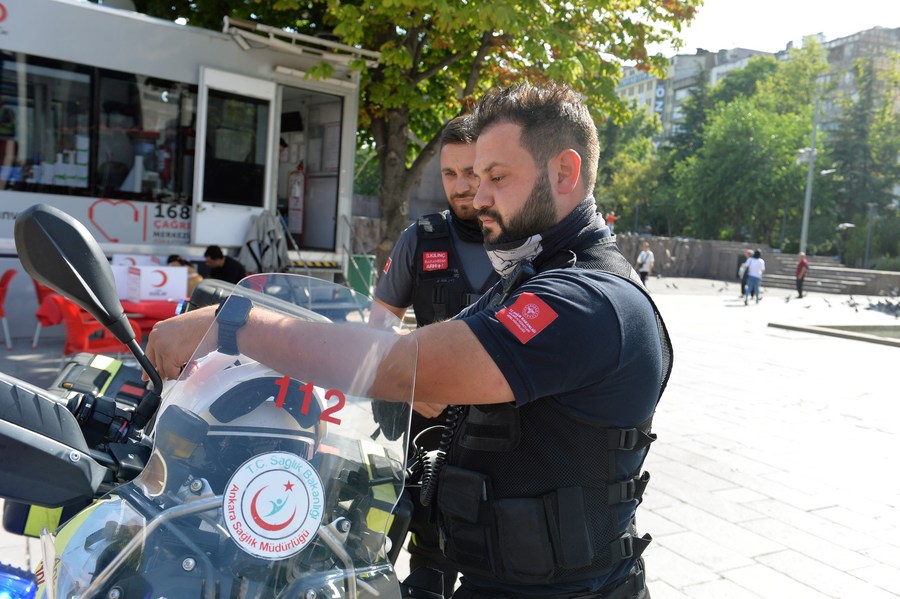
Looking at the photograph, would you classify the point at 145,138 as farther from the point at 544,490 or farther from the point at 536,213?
the point at 544,490

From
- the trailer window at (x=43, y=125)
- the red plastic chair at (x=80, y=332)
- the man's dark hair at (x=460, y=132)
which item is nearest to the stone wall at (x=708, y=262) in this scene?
the trailer window at (x=43, y=125)

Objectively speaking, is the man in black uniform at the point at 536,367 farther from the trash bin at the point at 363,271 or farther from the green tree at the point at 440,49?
the trash bin at the point at 363,271

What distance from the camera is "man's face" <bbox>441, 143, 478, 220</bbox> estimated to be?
324 cm

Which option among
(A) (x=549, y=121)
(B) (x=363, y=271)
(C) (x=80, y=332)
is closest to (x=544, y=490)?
(A) (x=549, y=121)

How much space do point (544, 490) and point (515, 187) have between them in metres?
0.67

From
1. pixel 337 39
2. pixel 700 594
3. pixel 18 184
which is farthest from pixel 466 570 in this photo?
pixel 337 39

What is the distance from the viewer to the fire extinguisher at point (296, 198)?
1177cm

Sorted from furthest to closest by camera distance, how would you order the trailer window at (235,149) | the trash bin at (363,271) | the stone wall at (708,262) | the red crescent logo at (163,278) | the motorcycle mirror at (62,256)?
1. the stone wall at (708,262)
2. the trash bin at (363,271)
3. the trailer window at (235,149)
4. the red crescent logo at (163,278)
5. the motorcycle mirror at (62,256)

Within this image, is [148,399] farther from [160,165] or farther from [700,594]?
[160,165]

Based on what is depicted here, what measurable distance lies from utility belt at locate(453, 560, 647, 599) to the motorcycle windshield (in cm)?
43

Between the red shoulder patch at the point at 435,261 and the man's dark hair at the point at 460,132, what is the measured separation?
51cm

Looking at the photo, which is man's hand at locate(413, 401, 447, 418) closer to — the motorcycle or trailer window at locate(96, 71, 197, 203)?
the motorcycle

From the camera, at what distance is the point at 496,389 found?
4.61 feet

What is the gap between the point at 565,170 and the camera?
5.56 feet
